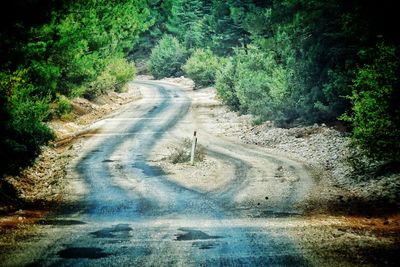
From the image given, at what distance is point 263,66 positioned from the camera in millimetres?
28328

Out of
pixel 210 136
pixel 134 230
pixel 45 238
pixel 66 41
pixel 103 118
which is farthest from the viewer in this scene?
pixel 103 118

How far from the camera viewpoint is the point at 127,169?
15555 millimetres

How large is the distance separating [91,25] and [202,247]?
54.4 ft

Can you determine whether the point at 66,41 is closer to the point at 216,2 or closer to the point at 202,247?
the point at 202,247

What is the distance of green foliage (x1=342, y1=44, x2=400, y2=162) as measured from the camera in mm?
11203

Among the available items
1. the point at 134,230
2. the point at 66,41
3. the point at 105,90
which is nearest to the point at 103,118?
the point at 105,90

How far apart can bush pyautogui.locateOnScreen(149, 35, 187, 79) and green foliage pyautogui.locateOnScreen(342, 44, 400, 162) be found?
58193 millimetres

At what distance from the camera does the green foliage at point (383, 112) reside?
11203 millimetres

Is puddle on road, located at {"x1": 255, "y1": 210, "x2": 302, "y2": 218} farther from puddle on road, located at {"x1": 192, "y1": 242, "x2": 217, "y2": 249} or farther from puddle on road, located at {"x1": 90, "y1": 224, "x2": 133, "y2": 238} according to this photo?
puddle on road, located at {"x1": 90, "y1": 224, "x2": 133, "y2": 238}

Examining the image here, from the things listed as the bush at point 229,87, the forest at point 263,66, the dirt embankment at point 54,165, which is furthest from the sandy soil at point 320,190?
the bush at point 229,87

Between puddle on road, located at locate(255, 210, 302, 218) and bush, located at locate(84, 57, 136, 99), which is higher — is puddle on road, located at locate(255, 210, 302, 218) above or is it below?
below

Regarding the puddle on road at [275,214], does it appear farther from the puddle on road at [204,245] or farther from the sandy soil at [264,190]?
the puddle on road at [204,245]

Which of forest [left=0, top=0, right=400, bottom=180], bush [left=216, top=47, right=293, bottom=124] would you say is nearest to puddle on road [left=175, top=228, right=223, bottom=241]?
forest [left=0, top=0, right=400, bottom=180]

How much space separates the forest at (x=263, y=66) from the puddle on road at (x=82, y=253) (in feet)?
16.9
